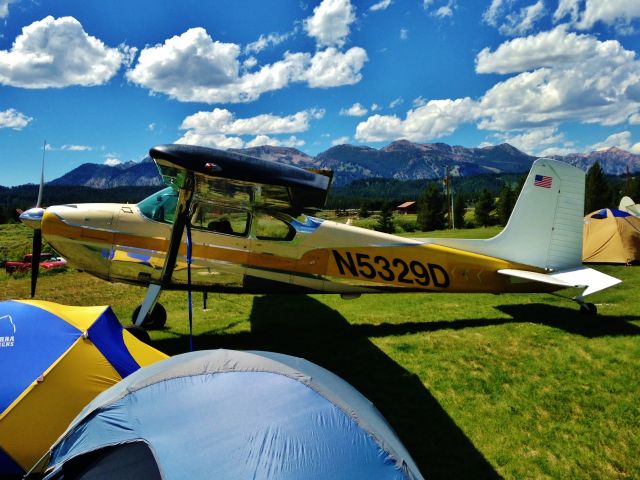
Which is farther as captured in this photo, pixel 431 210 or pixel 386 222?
pixel 431 210

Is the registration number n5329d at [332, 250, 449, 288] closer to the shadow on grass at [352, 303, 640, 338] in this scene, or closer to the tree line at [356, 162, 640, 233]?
the shadow on grass at [352, 303, 640, 338]

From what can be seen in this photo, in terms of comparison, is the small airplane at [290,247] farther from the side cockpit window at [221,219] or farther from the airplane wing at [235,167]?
the airplane wing at [235,167]

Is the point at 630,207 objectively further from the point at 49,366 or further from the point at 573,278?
the point at 49,366

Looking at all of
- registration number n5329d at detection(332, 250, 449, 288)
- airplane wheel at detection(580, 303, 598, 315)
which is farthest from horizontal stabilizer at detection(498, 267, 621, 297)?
registration number n5329d at detection(332, 250, 449, 288)

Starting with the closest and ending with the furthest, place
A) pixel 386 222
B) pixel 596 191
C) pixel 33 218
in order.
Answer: pixel 33 218 < pixel 596 191 < pixel 386 222

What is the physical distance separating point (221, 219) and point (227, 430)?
18.7 ft

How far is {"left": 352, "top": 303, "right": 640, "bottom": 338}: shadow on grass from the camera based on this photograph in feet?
25.4

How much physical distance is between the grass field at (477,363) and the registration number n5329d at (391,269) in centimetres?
91

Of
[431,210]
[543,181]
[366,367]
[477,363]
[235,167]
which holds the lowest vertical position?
[366,367]

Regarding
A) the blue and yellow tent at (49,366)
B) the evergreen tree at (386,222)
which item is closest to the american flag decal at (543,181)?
the blue and yellow tent at (49,366)

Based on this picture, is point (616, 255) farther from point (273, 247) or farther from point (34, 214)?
point (34, 214)

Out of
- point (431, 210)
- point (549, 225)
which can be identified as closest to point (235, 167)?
point (549, 225)

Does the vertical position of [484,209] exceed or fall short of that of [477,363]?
it exceeds it

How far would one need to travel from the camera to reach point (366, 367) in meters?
6.47
